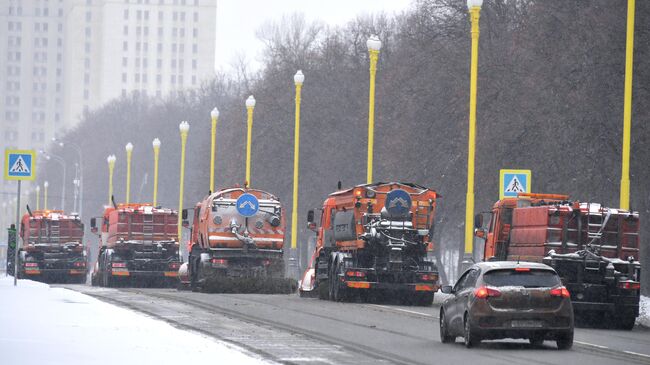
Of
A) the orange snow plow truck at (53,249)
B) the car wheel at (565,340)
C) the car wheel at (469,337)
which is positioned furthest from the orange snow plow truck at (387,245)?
the orange snow plow truck at (53,249)

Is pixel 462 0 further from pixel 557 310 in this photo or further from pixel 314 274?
pixel 557 310

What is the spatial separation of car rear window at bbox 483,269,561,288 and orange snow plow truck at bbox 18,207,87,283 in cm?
4441

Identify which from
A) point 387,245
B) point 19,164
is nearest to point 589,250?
point 387,245

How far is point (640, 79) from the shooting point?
42.0 metres

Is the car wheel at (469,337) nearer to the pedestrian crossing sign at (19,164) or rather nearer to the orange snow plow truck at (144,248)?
the pedestrian crossing sign at (19,164)

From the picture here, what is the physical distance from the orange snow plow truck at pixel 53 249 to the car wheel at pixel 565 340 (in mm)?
44739

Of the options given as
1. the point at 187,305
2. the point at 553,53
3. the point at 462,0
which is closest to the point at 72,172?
the point at 462,0

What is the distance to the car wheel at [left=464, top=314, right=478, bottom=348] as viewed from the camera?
2161 cm

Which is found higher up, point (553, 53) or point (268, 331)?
point (553, 53)

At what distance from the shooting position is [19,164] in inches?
1506

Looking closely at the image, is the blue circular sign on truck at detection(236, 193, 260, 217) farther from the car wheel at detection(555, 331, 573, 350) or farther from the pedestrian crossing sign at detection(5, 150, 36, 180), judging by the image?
the car wheel at detection(555, 331, 573, 350)

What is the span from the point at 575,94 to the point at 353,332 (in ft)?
68.6

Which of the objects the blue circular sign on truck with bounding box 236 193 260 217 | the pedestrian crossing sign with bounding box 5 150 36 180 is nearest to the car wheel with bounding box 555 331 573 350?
the pedestrian crossing sign with bounding box 5 150 36 180

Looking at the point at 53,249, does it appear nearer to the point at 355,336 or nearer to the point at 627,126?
the point at 627,126
